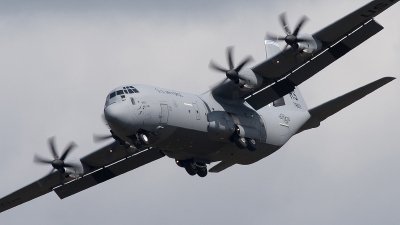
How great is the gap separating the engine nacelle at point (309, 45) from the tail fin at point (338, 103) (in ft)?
12.6

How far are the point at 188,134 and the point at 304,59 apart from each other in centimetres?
697

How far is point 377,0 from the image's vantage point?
42.3m

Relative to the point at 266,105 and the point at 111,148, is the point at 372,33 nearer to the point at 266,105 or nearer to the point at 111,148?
the point at 266,105

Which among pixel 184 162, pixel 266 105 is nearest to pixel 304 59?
pixel 266 105

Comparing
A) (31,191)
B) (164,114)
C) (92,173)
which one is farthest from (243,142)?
(31,191)

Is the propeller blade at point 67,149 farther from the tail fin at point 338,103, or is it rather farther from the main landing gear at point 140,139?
the tail fin at point 338,103

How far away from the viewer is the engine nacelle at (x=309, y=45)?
1692 inches

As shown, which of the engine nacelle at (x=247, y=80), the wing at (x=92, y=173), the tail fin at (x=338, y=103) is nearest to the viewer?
the engine nacelle at (x=247, y=80)

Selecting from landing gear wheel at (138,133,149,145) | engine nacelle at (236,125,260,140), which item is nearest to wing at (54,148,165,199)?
engine nacelle at (236,125,260,140)

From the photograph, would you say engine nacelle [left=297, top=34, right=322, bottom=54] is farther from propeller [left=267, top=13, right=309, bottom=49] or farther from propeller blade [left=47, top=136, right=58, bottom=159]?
propeller blade [left=47, top=136, right=58, bottom=159]

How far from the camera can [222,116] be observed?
44.5 meters

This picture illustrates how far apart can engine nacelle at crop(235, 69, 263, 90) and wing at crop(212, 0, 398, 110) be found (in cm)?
39

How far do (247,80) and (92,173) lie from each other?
11536mm

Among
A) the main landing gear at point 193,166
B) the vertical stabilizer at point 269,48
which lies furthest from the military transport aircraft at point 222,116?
the vertical stabilizer at point 269,48
